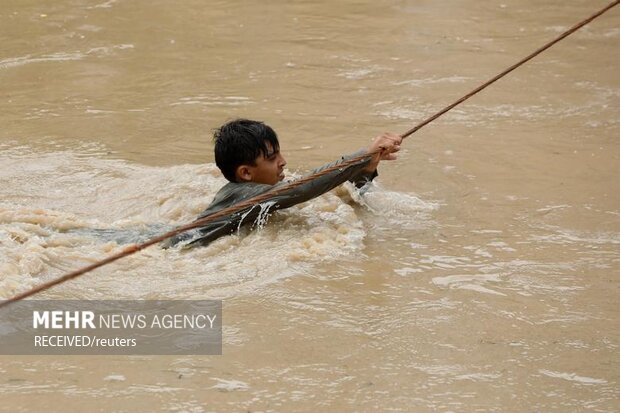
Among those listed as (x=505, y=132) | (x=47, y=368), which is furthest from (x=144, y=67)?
(x=47, y=368)

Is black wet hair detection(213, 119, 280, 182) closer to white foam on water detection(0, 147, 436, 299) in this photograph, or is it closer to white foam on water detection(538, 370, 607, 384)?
white foam on water detection(0, 147, 436, 299)

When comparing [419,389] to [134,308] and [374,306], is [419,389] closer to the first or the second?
[374,306]

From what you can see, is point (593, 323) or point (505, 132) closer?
point (593, 323)

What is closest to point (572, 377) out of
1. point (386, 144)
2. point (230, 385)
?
point (230, 385)

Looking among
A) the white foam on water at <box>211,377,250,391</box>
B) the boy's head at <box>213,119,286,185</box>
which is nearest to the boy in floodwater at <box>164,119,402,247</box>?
the boy's head at <box>213,119,286,185</box>

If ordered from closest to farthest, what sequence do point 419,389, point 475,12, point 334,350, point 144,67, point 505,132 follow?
1. point 419,389
2. point 334,350
3. point 505,132
4. point 144,67
5. point 475,12

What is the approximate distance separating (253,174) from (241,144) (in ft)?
0.53

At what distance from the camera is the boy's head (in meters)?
4.83

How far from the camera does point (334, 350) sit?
364cm

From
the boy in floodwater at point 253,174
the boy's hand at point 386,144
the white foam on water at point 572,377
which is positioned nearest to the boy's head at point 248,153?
the boy in floodwater at point 253,174

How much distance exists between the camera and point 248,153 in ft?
15.9

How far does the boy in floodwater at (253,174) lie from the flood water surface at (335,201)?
99 mm

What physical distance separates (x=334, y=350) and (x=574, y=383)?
0.81m

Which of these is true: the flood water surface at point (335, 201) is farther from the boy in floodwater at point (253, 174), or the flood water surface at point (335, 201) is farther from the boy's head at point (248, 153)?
the boy's head at point (248, 153)
